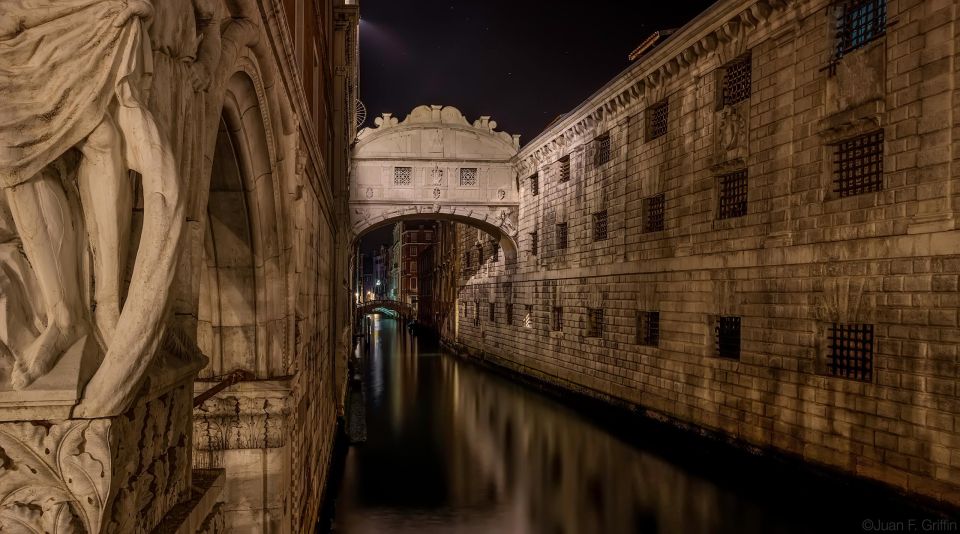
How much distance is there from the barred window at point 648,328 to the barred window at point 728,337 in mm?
2473

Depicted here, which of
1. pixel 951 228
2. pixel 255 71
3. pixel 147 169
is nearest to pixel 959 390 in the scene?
pixel 951 228

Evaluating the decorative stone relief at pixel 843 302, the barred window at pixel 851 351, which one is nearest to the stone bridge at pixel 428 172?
the decorative stone relief at pixel 843 302

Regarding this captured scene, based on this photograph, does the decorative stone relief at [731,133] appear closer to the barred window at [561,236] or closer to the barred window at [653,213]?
the barred window at [653,213]

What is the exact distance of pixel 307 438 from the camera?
6789 millimetres

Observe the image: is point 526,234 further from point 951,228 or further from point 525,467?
point 951,228

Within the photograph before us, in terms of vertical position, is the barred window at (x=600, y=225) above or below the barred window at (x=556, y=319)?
above

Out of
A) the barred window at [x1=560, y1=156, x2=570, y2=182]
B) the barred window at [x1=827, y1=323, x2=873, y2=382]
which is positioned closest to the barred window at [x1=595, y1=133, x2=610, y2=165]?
the barred window at [x1=560, y1=156, x2=570, y2=182]

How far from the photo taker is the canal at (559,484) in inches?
372

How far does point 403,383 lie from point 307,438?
1661 centimetres

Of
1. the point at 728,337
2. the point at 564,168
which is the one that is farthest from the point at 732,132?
the point at 564,168

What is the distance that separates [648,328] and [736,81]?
20.9 feet

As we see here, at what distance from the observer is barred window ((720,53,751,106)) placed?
40.2 feet

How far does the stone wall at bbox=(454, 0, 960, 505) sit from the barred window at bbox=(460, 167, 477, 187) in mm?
6567

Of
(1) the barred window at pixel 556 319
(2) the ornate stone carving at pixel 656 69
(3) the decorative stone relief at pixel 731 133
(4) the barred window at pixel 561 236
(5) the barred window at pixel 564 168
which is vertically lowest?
(1) the barred window at pixel 556 319
